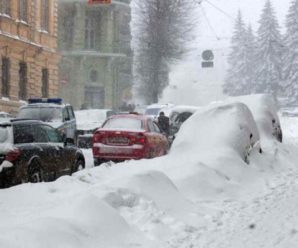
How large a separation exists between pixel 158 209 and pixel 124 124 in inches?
329

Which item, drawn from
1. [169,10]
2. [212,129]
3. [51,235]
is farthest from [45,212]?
[169,10]

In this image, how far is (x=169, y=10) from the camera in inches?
2064

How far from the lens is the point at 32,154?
38.3 feet

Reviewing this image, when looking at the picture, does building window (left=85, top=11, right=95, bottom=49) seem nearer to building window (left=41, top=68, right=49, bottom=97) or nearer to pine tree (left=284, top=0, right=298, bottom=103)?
building window (left=41, top=68, right=49, bottom=97)

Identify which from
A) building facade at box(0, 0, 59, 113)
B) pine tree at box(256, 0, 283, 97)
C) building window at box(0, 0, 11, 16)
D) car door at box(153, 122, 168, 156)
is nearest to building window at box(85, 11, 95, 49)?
building facade at box(0, 0, 59, 113)

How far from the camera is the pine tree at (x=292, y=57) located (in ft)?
252

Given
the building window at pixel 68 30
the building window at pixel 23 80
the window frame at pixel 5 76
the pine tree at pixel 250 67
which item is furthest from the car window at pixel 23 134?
the pine tree at pixel 250 67

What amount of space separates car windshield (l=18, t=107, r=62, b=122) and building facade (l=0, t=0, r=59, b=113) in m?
10.9

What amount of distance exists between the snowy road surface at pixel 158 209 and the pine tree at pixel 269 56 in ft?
236

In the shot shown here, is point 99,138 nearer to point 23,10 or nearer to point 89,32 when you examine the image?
point 23,10

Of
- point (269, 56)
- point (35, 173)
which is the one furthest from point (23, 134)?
point (269, 56)

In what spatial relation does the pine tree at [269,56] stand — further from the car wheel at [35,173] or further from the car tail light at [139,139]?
the car wheel at [35,173]

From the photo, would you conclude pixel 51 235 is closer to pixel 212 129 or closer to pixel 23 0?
pixel 212 129

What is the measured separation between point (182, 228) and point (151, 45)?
45.6 metres
